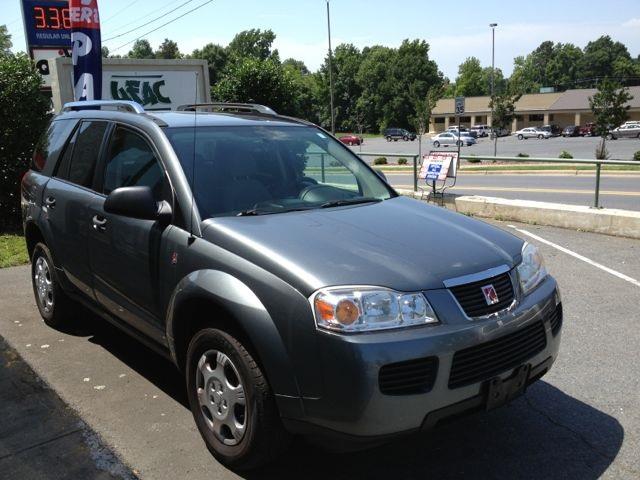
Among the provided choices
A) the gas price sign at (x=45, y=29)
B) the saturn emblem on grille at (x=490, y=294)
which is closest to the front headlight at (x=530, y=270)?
the saturn emblem on grille at (x=490, y=294)

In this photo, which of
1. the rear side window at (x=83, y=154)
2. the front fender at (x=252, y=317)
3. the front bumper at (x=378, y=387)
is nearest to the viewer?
the front bumper at (x=378, y=387)

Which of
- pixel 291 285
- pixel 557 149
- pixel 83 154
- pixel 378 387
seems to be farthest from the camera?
pixel 557 149

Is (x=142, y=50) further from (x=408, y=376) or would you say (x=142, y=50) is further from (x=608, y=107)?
(x=408, y=376)

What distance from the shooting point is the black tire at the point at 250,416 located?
2732mm

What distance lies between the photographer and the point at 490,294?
2.80 meters

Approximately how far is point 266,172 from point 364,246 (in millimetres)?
1102

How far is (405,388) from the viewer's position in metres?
2.52

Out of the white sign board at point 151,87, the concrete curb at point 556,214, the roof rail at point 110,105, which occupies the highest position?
the white sign board at point 151,87

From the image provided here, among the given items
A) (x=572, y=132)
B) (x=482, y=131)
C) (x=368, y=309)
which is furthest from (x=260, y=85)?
(x=482, y=131)

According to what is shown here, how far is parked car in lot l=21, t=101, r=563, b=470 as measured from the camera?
2.54 meters

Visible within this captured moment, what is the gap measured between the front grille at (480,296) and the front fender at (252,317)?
2.72 ft

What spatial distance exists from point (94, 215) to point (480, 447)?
9.33 feet

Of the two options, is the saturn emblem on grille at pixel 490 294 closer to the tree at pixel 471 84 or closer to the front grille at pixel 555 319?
the front grille at pixel 555 319

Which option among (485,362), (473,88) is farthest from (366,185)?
(473,88)
